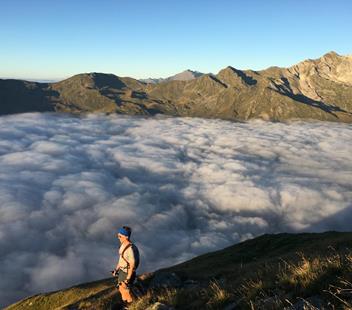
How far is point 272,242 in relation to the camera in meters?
99.4

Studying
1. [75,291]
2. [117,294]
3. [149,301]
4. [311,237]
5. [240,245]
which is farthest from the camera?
[240,245]

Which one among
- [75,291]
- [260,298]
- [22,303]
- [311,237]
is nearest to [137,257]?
[260,298]

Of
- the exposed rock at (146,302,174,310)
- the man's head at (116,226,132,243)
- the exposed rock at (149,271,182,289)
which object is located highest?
the man's head at (116,226,132,243)

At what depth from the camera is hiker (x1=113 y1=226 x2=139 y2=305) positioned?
53.5ft

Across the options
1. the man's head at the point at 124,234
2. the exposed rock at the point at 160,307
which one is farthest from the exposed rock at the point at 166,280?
the exposed rock at the point at 160,307

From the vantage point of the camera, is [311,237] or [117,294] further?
[311,237]

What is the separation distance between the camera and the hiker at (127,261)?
1631cm

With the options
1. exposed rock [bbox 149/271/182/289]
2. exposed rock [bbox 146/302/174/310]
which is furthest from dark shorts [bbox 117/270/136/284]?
exposed rock [bbox 149/271/182/289]

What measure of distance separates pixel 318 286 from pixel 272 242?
305 ft

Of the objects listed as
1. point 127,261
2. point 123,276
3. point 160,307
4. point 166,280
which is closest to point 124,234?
point 127,261

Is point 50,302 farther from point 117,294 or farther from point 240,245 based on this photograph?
point 240,245

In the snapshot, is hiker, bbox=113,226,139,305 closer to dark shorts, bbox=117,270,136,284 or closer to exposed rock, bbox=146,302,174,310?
dark shorts, bbox=117,270,136,284

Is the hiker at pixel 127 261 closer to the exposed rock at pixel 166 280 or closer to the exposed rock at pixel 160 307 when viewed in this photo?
the exposed rock at pixel 160 307

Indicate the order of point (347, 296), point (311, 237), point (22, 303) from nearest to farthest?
1. point (347, 296)
2. point (22, 303)
3. point (311, 237)
